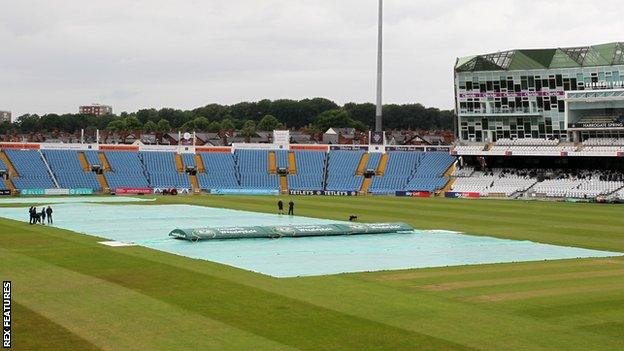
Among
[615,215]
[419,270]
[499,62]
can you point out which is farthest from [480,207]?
[419,270]

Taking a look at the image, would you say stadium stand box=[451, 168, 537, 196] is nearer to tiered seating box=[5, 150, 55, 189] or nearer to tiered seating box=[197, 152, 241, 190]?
tiered seating box=[197, 152, 241, 190]

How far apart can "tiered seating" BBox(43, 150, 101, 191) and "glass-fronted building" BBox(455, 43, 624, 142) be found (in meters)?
42.1

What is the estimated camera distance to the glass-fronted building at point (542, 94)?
82.8 metres

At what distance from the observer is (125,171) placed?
292ft

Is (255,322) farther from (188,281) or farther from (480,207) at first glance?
(480,207)

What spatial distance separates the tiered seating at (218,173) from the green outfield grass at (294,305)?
53.4 m

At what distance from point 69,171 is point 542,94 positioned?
2037 inches

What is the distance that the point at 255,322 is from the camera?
19.8 metres

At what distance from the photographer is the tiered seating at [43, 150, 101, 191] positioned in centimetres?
8381

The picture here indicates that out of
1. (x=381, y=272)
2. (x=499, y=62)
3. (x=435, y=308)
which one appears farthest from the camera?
(x=499, y=62)

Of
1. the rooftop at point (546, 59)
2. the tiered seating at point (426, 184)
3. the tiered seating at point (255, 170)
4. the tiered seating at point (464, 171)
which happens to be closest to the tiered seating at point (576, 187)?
the tiered seating at point (464, 171)

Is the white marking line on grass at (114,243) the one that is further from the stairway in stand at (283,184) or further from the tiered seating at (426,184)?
the tiered seating at (426,184)

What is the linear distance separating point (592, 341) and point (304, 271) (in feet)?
41.6

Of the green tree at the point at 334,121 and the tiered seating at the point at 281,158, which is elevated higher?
the green tree at the point at 334,121
